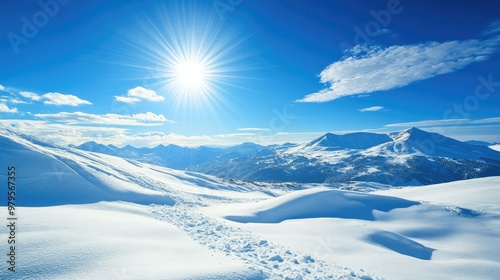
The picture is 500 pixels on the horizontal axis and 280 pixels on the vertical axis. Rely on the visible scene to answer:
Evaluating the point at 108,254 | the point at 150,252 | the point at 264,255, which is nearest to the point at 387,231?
the point at 264,255

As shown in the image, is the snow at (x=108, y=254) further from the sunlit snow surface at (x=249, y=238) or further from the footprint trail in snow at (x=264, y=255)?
the footprint trail in snow at (x=264, y=255)

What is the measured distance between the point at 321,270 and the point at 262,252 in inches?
121

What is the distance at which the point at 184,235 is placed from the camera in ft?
50.7

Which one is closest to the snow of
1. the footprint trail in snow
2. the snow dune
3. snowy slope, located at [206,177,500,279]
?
the footprint trail in snow

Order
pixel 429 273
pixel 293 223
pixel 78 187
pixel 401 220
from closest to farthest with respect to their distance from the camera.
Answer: pixel 429 273
pixel 293 223
pixel 401 220
pixel 78 187

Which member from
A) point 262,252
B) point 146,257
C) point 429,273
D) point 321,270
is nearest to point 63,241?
point 146,257

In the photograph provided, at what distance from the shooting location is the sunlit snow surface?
10.1 meters

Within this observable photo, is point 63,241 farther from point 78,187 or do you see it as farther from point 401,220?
point 401,220

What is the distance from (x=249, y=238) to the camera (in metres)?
15.8

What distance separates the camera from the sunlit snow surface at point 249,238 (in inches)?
398

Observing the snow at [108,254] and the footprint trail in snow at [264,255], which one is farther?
the footprint trail in snow at [264,255]

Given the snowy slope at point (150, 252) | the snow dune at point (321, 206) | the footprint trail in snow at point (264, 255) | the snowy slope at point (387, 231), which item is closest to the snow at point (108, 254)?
the snowy slope at point (150, 252)

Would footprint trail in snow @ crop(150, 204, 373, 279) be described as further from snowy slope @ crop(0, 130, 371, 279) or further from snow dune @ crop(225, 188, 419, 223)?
snow dune @ crop(225, 188, 419, 223)

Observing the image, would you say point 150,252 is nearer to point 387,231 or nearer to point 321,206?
point 387,231
